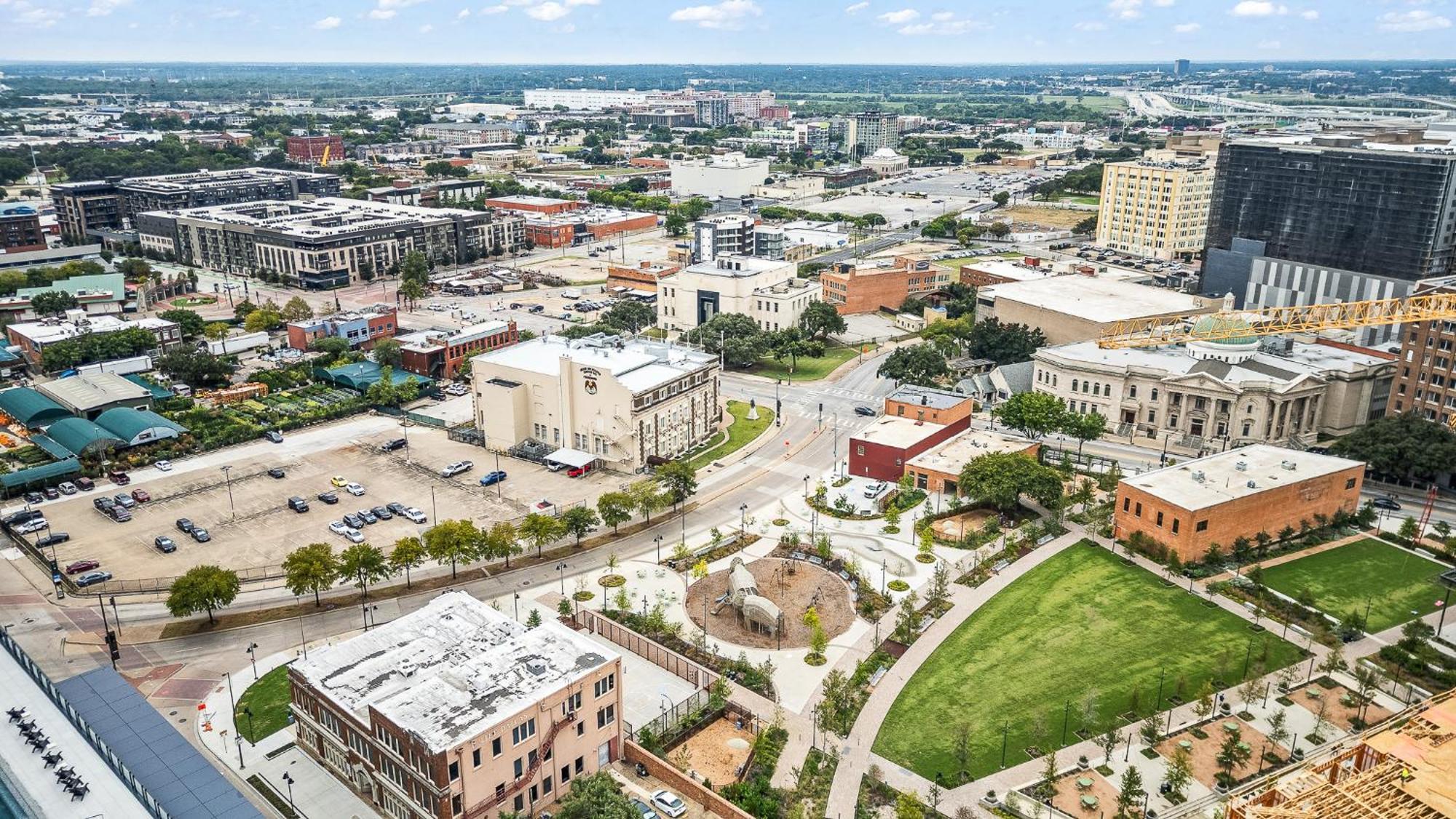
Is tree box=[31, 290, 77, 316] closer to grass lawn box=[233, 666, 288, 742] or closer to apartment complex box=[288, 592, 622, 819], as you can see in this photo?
grass lawn box=[233, 666, 288, 742]

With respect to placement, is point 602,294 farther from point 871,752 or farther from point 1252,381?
point 871,752

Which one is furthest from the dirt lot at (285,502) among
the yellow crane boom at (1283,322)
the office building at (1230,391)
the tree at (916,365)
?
the yellow crane boom at (1283,322)

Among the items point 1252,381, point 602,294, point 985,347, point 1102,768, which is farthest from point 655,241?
point 1102,768

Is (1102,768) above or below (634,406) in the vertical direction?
below

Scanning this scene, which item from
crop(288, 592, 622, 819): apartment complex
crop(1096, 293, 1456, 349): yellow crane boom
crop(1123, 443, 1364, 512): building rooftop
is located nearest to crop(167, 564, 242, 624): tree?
crop(288, 592, 622, 819): apartment complex

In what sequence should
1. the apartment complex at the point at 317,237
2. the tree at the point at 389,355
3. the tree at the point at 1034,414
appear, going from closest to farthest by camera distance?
the tree at the point at 1034,414, the tree at the point at 389,355, the apartment complex at the point at 317,237

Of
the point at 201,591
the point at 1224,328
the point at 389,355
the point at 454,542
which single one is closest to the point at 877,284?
the point at 1224,328

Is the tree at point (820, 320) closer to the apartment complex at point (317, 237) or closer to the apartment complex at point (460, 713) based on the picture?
the apartment complex at point (460, 713)
